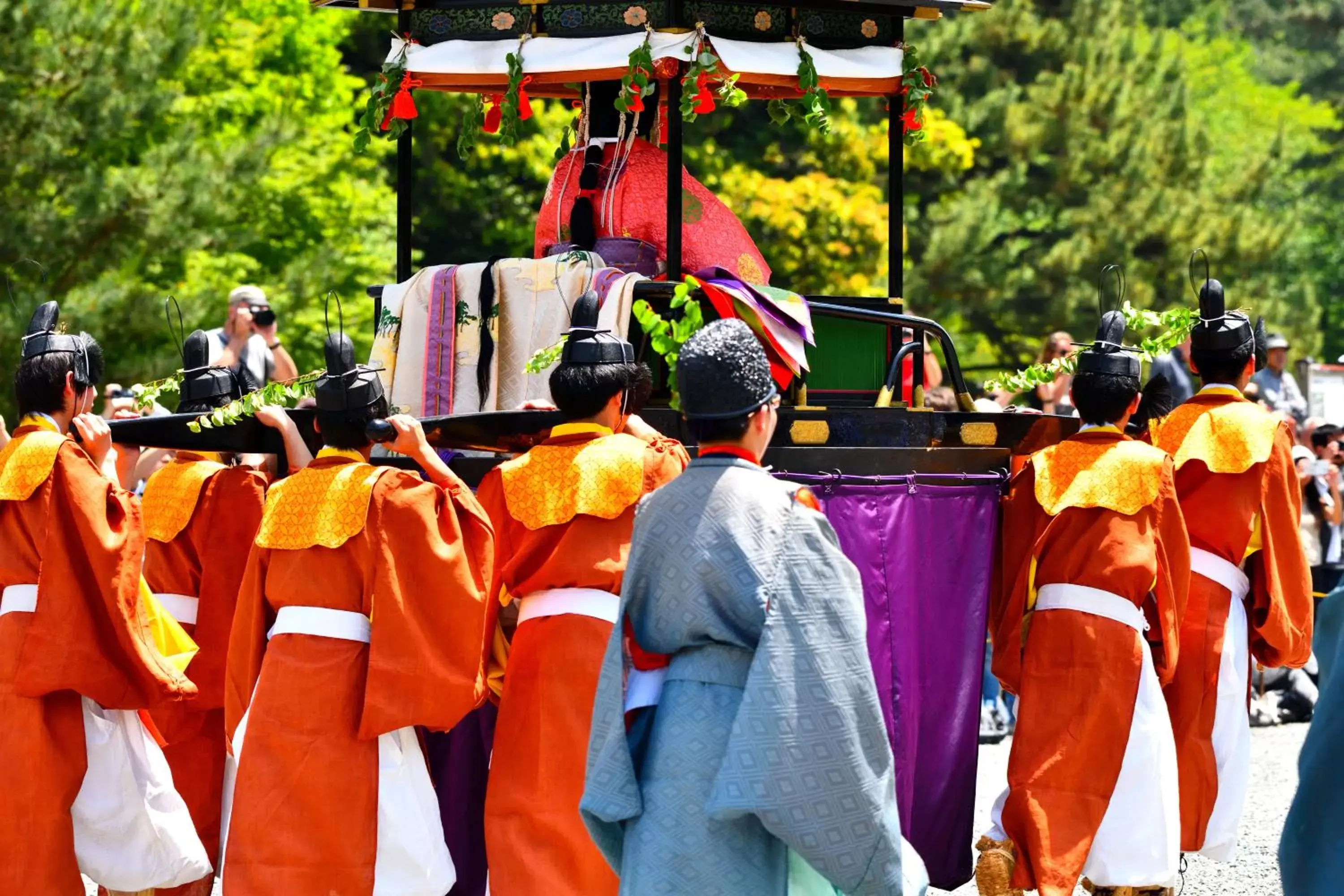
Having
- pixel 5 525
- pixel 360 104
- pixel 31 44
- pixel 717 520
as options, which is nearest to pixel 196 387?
pixel 5 525

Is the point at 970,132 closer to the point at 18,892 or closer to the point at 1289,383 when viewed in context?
the point at 1289,383

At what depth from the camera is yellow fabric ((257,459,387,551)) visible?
5.10 m

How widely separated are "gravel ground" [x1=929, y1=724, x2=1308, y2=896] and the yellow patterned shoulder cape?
102 centimetres

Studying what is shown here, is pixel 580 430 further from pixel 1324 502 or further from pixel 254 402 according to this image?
pixel 1324 502

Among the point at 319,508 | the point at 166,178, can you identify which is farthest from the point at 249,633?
the point at 166,178

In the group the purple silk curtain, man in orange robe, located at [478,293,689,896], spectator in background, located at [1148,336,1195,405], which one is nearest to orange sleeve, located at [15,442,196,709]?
man in orange robe, located at [478,293,689,896]

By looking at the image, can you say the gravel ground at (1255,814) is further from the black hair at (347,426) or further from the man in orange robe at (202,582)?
the black hair at (347,426)

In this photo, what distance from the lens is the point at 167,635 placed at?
5754 mm

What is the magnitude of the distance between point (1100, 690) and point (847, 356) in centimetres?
155

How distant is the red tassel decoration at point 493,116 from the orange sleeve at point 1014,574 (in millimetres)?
2339

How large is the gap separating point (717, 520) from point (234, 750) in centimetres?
206

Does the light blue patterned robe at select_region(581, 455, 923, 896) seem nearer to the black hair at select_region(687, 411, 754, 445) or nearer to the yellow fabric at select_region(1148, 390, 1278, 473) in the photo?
the black hair at select_region(687, 411, 754, 445)

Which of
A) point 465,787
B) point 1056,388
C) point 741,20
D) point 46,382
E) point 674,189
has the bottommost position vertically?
point 465,787

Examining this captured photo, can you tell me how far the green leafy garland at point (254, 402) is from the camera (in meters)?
5.64
